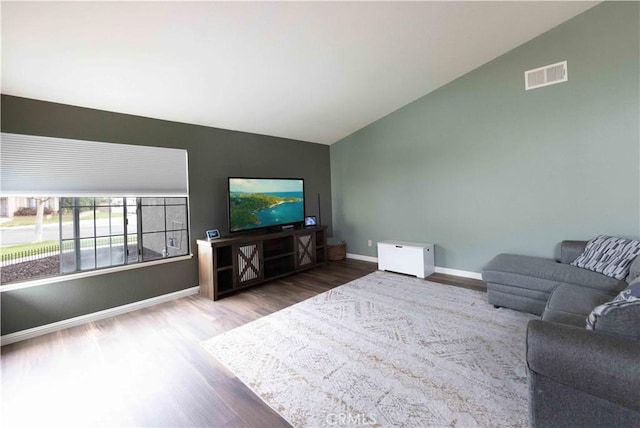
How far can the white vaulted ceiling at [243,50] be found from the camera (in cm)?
192

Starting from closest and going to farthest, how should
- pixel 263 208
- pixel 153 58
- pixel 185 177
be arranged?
pixel 153 58
pixel 185 177
pixel 263 208

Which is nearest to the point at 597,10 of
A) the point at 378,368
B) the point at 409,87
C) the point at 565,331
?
the point at 409,87

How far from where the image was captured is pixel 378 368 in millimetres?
1936

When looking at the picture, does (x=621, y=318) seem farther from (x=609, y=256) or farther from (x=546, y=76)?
(x=546, y=76)

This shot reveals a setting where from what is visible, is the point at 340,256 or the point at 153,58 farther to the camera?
the point at 340,256

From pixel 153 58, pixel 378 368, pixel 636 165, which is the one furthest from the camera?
pixel 636 165

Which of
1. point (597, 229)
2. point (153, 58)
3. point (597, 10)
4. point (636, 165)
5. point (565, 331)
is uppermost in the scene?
point (597, 10)

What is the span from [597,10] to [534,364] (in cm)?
373

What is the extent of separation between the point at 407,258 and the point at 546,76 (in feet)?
8.99

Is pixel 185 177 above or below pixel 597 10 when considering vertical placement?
below

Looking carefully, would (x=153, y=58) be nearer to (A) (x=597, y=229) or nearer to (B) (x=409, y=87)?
(B) (x=409, y=87)

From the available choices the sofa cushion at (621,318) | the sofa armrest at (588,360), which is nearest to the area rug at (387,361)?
the sofa armrest at (588,360)

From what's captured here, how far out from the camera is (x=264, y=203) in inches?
158

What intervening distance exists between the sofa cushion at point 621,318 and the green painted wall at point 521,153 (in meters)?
2.36
